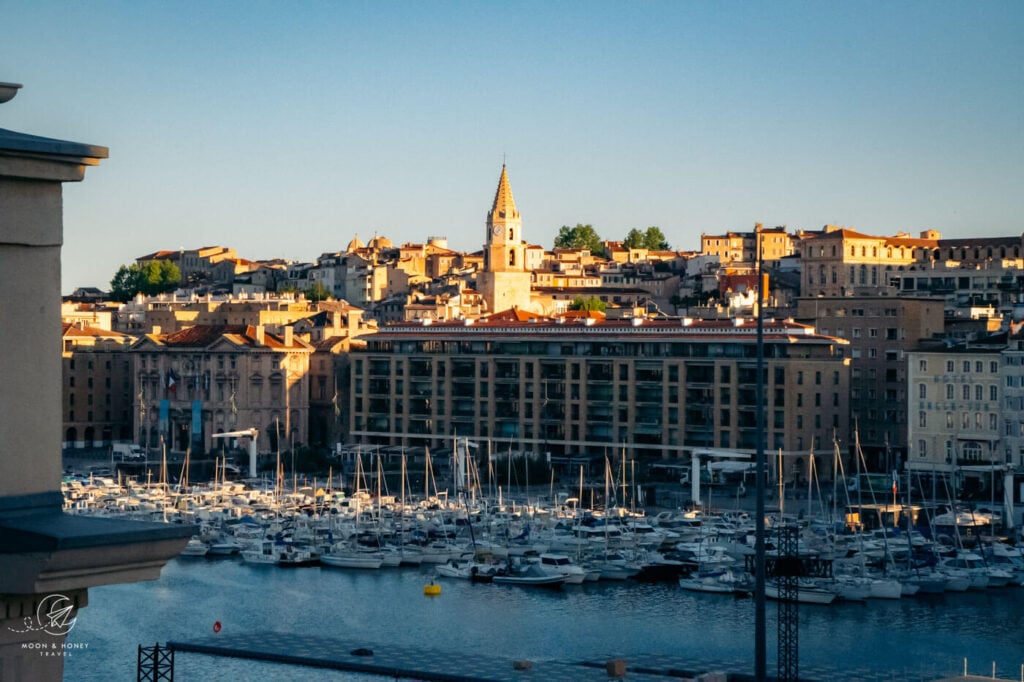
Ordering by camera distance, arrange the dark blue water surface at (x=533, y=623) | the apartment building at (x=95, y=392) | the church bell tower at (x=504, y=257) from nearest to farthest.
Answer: the dark blue water surface at (x=533, y=623) < the apartment building at (x=95, y=392) < the church bell tower at (x=504, y=257)

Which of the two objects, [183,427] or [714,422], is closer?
[714,422]

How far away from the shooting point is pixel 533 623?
34.1m

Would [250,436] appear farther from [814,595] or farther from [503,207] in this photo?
[814,595]

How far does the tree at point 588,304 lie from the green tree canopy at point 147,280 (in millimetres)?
26538

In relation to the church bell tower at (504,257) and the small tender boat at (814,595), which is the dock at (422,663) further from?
the church bell tower at (504,257)

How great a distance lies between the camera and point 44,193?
12.5ft

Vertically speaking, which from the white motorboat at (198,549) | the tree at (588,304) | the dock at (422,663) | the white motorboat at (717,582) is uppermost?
the tree at (588,304)

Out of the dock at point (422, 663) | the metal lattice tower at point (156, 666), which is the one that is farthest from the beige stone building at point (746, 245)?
the metal lattice tower at point (156, 666)

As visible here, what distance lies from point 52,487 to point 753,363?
159 feet

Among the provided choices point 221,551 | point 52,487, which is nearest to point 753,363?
point 221,551

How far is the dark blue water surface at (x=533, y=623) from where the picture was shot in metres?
28.5

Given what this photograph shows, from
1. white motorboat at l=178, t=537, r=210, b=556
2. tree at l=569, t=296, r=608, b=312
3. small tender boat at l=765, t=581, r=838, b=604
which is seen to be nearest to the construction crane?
white motorboat at l=178, t=537, r=210, b=556

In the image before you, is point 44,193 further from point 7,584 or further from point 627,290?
point 627,290

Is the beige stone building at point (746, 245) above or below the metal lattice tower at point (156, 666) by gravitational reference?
above
